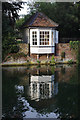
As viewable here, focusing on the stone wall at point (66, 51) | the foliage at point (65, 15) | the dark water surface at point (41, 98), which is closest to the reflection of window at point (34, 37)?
the stone wall at point (66, 51)

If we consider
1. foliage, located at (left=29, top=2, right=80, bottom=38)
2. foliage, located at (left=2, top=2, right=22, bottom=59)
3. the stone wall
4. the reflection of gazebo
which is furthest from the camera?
foliage, located at (left=29, top=2, right=80, bottom=38)

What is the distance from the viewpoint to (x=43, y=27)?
21875 mm

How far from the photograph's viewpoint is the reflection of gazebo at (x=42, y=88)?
31.1ft

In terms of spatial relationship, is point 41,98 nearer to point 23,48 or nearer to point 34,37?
point 23,48

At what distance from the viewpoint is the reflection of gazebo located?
948 centimetres

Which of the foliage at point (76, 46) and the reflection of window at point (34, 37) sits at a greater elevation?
the reflection of window at point (34, 37)

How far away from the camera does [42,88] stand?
11031mm

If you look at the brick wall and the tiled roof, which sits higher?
the tiled roof

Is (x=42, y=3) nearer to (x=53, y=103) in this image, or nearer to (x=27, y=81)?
(x=27, y=81)

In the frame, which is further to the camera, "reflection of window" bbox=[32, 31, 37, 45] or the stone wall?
the stone wall

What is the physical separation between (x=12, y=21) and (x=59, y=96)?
15.5m

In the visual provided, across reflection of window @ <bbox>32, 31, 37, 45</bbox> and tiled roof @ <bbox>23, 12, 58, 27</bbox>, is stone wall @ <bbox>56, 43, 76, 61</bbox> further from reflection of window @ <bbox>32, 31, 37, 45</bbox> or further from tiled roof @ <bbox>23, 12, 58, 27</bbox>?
reflection of window @ <bbox>32, 31, 37, 45</bbox>

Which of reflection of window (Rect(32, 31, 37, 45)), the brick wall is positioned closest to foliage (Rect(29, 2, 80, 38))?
reflection of window (Rect(32, 31, 37, 45))

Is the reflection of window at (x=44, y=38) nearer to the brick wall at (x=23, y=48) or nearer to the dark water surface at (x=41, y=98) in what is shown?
the brick wall at (x=23, y=48)
